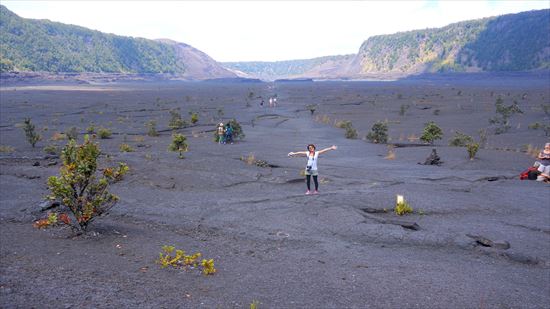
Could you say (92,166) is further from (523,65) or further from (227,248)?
(523,65)

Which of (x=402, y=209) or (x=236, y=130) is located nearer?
(x=402, y=209)

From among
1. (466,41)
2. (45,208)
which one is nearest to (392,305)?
(45,208)

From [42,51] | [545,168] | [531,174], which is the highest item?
[42,51]

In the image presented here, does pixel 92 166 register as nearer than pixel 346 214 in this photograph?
Yes

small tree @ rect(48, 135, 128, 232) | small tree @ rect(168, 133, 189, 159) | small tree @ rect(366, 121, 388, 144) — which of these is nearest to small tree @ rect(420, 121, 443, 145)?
small tree @ rect(366, 121, 388, 144)

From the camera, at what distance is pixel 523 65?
148m

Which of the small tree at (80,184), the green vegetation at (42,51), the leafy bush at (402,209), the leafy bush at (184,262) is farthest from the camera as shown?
the green vegetation at (42,51)

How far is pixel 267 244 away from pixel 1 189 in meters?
9.11

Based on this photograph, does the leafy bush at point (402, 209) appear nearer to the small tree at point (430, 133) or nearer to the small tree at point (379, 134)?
the small tree at point (430, 133)

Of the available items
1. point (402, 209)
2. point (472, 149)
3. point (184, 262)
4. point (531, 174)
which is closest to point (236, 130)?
point (472, 149)

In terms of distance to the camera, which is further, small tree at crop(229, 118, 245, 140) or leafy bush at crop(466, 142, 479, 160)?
small tree at crop(229, 118, 245, 140)

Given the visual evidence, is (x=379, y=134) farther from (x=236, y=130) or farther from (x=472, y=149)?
(x=236, y=130)

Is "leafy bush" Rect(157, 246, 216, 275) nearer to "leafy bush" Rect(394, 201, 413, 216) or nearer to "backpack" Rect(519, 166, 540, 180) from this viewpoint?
"leafy bush" Rect(394, 201, 413, 216)

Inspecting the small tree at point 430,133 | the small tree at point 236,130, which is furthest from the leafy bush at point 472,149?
the small tree at point 236,130
